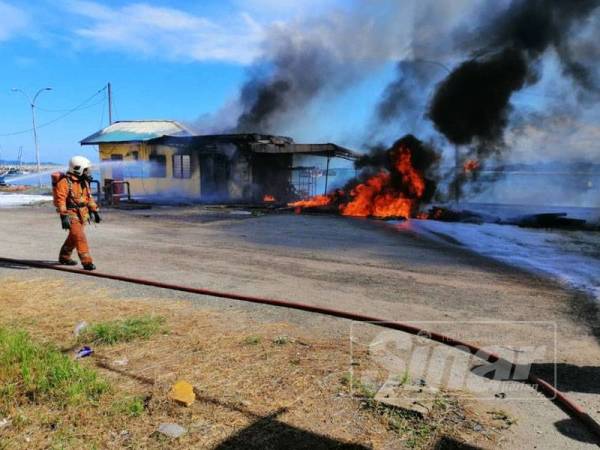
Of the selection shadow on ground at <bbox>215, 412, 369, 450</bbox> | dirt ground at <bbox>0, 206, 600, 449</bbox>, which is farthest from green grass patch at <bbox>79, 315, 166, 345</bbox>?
shadow on ground at <bbox>215, 412, 369, 450</bbox>

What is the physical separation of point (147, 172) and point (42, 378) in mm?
26786

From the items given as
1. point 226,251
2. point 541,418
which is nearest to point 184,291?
point 226,251

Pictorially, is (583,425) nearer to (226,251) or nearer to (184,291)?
(184,291)

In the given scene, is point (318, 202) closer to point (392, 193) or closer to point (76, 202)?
point (392, 193)

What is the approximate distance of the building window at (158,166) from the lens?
2778cm

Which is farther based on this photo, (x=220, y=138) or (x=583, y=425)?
(x=220, y=138)

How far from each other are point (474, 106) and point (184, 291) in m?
16.6

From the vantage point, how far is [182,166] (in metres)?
26.9

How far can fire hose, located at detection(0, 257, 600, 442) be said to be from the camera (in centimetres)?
320

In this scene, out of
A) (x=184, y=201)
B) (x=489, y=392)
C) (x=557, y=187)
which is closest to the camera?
(x=489, y=392)

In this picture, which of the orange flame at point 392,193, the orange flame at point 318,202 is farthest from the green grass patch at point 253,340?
the orange flame at point 318,202

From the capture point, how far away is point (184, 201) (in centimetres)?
2508

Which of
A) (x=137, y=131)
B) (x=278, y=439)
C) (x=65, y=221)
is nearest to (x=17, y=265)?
(x=65, y=221)

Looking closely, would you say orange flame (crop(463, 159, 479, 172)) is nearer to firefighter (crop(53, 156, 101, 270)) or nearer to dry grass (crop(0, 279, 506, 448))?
firefighter (crop(53, 156, 101, 270))
